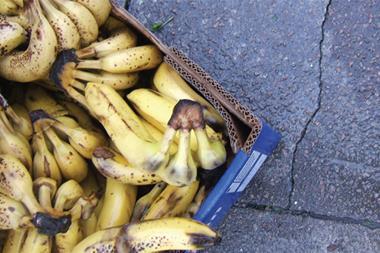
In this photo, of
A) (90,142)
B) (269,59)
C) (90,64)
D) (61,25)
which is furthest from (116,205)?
(269,59)

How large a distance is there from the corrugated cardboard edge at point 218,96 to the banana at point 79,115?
32 centimetres

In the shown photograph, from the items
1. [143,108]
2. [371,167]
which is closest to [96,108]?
[143,108]

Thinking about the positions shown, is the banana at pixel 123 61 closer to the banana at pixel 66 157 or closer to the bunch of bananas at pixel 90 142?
the bunch of bananas at pixel 90 142

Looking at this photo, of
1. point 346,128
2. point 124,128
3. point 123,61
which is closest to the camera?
point 124,128

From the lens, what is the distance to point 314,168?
6.82ft

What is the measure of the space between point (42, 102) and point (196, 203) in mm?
568

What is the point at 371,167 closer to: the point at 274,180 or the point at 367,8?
the point at 274,180

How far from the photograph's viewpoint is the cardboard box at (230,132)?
163 centimetres

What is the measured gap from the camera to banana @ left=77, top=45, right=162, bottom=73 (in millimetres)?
1743

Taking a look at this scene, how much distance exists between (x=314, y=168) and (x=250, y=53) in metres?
0.45

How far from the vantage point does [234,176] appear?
166 cm

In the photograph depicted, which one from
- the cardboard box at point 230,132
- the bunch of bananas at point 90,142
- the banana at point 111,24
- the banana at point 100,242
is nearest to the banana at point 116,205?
the bunch of bananas at point 90,142

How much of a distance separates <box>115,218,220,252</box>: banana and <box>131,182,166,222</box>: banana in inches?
8.0

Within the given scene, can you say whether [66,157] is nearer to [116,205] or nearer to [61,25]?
[116,205]
